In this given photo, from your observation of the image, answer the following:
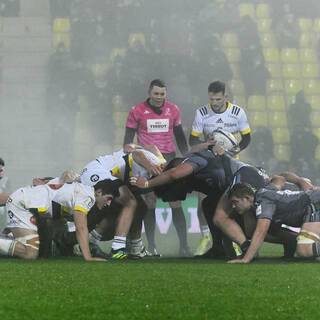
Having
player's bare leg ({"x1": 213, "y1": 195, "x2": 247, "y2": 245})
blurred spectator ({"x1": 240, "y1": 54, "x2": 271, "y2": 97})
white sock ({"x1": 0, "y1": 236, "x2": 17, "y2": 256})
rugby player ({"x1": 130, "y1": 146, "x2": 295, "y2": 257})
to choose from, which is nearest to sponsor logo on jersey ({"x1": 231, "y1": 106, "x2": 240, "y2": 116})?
rugby player ({"x1": 130, "y1": 146, "x2": 295, "y2": 257})

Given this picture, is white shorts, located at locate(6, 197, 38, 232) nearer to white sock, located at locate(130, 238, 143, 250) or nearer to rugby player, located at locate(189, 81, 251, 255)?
white sock, located at locate(130, 238, 143, 250)

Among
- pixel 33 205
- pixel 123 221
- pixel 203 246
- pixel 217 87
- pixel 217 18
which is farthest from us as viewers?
pixel 217 18

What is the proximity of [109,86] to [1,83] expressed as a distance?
7.87ft

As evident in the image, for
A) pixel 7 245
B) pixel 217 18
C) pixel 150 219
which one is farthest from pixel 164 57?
pixel 7 245

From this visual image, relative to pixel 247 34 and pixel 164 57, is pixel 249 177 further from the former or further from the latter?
pixel 247 34

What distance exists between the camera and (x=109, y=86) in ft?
48.9

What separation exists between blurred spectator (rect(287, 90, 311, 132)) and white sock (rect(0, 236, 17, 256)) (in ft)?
32.0

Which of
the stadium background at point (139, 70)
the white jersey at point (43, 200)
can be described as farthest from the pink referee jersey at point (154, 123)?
the stadium background at point (139, 70)

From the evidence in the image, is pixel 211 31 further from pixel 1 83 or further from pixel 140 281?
pixel 140 281

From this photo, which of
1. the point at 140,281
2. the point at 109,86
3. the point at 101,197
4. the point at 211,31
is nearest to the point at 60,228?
the point at 101,197

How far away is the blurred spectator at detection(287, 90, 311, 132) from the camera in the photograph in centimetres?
1483

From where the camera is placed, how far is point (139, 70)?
15.0 metres

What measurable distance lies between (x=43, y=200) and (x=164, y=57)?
9.92m

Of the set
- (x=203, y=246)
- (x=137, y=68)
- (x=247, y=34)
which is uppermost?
(x=247, y=34)
